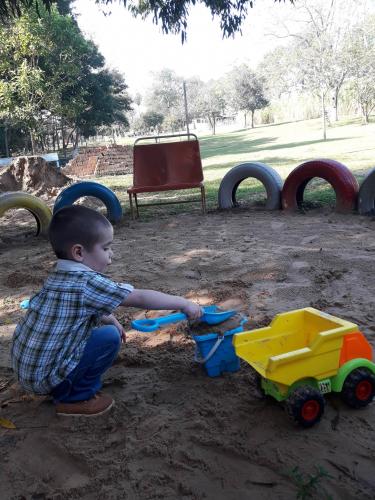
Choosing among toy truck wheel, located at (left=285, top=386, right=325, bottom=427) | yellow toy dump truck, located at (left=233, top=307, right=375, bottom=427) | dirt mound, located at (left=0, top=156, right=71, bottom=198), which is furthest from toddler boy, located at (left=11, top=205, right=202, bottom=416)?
dirt mound, located at (left=0, top=156, right=71, bottom=198)

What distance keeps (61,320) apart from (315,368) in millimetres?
1005

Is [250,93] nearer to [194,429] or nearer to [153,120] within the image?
[153,120]

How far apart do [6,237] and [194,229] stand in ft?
7.74

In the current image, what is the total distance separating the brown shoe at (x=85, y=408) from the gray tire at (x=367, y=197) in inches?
168

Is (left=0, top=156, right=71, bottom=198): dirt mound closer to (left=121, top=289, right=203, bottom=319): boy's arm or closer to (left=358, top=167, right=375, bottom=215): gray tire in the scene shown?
(left=358, top=167, right=375, bottom=215): gray tire

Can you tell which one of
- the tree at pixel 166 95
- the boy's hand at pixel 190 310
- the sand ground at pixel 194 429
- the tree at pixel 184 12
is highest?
the tree at pixel 166 95

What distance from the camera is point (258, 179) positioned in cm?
618

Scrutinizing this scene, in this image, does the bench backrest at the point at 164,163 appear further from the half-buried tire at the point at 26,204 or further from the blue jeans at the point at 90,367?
the blue jeans at the point at 90,367

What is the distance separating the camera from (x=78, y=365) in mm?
1883

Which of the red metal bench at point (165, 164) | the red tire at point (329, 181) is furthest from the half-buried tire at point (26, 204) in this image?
the red tire at point (329, 181)

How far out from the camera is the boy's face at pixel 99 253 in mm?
1814

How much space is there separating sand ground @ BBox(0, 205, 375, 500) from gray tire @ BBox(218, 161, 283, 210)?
260cm

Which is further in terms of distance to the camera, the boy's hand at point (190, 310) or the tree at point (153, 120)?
the tree at point (153, 120)

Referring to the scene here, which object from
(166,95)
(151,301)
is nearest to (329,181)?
(151,301)
